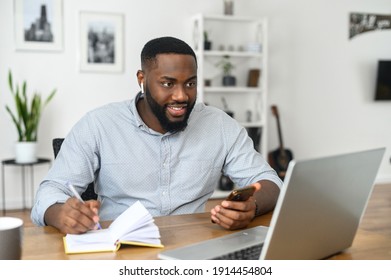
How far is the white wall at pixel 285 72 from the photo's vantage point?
13.9 ft

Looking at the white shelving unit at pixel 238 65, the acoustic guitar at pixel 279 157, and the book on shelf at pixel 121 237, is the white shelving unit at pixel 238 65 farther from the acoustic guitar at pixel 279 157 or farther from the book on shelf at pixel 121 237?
the book on shelf at pixel 121 237

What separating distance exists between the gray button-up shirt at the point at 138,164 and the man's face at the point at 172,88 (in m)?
0.08

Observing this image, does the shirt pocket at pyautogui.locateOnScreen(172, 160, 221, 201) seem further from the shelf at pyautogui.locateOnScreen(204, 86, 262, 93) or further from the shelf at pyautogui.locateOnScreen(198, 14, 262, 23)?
the shelf at pyautogui.locateOnScreen(198, 14, 262, 23)

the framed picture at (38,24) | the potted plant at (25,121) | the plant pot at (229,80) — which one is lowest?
the potted plant at (25,121)

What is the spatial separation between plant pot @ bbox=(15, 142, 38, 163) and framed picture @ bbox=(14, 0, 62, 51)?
86 cm

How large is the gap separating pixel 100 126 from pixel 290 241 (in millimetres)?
834

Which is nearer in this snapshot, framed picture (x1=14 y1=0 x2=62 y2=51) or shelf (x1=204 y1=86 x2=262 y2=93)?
framed picture (x1=14 y1=0 x2=62 y2=51)

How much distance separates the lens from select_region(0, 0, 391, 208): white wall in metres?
4.23

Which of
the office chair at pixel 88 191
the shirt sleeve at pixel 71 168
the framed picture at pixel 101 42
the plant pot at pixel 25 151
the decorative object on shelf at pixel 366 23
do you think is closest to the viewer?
the shirt sleeve at pixel 71 168

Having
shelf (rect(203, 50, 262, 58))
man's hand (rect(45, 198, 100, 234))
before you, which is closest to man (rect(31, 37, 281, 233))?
man's hand (rect(45, 198, 100, 234))

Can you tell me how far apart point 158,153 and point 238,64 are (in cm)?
354

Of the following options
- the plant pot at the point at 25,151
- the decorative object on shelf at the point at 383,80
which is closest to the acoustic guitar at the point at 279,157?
the decorative object on shelf at the point at 383,80

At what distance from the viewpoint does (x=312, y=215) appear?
2.89 feet

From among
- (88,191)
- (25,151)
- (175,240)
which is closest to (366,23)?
(25,151)
